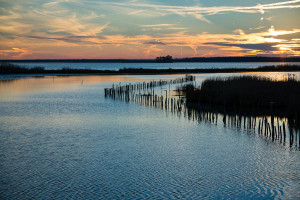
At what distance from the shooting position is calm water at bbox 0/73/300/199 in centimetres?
871

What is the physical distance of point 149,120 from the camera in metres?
19.5

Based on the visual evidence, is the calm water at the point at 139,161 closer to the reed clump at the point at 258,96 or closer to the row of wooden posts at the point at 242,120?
the row of wooden posts at the point at 242,120

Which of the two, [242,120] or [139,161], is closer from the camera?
[139,161]

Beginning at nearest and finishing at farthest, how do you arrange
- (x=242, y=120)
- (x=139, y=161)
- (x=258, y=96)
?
1. (x=139, y=161)
2. (x=242, y=120)
3. (x=258, y=96)

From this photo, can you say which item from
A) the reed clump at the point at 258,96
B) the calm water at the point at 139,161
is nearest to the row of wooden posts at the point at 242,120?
the calm water at the point at 139,161

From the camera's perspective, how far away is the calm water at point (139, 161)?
871cm

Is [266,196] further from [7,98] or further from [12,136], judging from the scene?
[7,98]

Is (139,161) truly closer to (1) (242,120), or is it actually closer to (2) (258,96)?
(1) (242,120)

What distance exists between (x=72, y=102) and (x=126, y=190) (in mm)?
20369

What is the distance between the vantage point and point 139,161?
11367 millimetres

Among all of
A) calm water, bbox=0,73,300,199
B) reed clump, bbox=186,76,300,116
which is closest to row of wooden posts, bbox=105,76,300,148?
calm water, bbox=0,73,300,199

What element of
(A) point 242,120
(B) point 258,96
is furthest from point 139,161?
(B) point 258,96

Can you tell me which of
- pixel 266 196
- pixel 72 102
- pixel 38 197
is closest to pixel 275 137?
pixel 266 196

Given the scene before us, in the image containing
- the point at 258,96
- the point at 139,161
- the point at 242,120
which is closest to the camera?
the point at 139,161
